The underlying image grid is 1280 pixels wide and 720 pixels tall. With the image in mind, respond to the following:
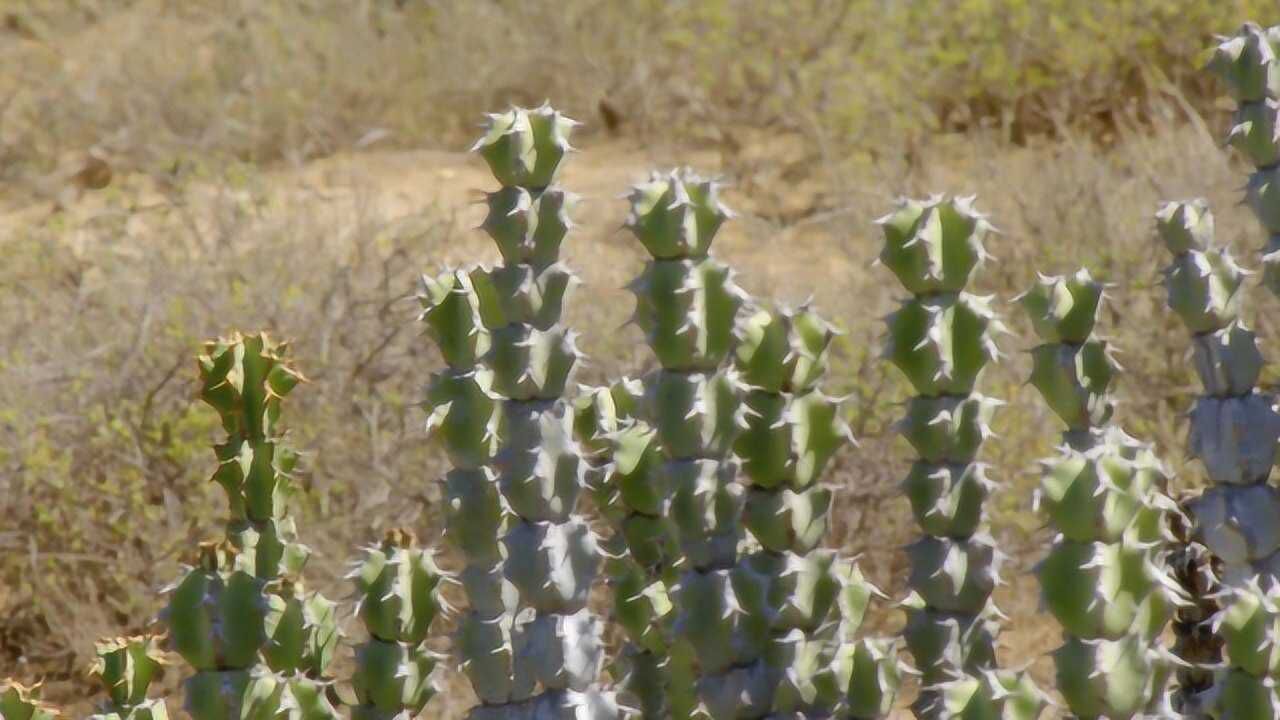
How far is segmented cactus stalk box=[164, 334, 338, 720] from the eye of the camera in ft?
7.31

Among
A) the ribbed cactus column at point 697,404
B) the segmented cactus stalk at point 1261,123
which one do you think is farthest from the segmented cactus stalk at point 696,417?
the segmented cactus stalk at point 1261,123

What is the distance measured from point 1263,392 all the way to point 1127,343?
2.66 m

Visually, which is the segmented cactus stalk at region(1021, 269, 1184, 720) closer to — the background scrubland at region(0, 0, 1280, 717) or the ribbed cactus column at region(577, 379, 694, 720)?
→ the background scrubland at region(0, 0, 1280, 717)

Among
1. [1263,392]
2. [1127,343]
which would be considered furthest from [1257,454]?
[1127,343]

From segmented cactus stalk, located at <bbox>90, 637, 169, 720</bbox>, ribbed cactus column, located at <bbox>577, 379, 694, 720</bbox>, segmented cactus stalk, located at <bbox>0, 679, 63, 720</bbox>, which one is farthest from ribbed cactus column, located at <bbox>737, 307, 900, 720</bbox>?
segmented cactus stalk, located at <bbox>0, 679, 63, 720</bbox>

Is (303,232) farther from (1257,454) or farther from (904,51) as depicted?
(1257,454)

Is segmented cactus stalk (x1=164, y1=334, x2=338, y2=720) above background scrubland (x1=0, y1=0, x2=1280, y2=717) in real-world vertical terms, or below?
above

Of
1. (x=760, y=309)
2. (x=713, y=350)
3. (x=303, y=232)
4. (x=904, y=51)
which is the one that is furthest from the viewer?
(x=904, y=51)

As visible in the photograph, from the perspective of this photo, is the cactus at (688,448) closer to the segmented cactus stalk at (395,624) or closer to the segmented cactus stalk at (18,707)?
the segmented cactus stalk at (395,624)

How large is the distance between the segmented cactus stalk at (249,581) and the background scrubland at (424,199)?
929mm

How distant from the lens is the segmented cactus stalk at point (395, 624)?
2.28 m

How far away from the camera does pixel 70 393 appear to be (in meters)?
4.56

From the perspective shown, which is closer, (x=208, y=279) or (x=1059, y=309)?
(x=1059, y=309)

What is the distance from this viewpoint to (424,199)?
7180mm
